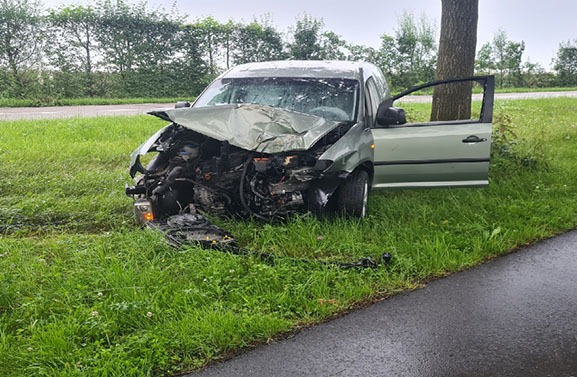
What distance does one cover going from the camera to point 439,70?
312 inches

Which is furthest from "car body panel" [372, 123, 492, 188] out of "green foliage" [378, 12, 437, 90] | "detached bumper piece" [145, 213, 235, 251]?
"green foliage" [378, 12, 437, 90]

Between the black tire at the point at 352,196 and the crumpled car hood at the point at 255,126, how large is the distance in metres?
0.59

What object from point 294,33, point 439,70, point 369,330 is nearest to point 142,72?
point 294,33

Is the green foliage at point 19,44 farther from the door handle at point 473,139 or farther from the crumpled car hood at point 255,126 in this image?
the door handle at point 473,139

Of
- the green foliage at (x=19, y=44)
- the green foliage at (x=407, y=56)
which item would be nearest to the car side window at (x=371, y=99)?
the green foliage at (x=19, y=44)

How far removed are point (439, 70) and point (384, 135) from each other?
288 cm

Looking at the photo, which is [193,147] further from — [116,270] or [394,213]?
[394,213]

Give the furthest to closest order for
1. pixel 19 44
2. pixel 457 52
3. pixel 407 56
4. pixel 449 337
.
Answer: pixel 407 56 < pixel 19 44 < pixel 457 52 < pixel 449 337

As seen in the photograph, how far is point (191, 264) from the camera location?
4211mm

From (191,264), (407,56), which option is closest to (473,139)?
(191,264)

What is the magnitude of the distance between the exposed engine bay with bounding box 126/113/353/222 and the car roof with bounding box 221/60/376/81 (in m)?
0.95

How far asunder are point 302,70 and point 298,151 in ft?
5.56

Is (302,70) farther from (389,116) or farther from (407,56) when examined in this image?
(407,56)

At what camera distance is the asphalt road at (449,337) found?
2.93 meters
